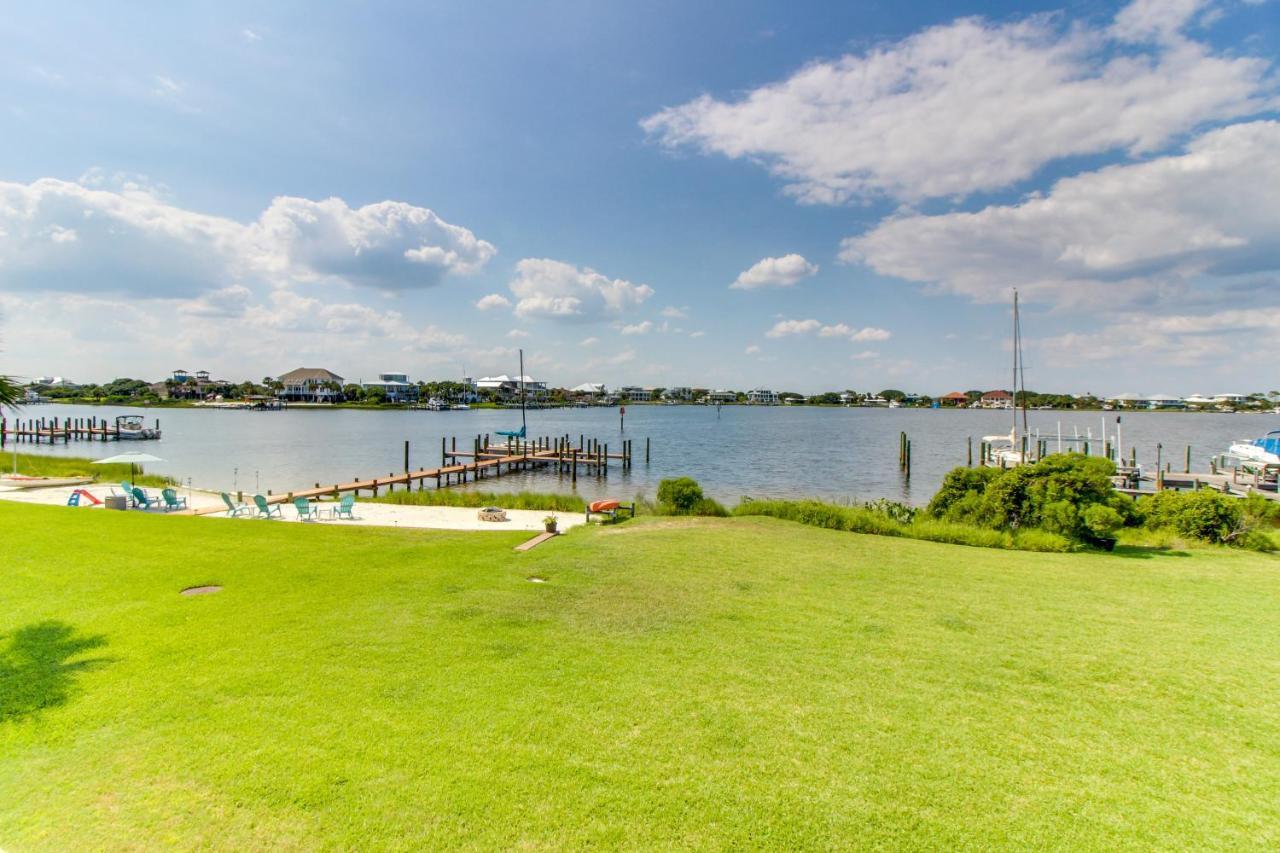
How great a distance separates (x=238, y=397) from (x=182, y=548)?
165731 millimetres

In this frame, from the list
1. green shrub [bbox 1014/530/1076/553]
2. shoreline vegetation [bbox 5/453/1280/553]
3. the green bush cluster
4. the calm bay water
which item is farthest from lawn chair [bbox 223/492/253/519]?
green shrub [bbox 1014/530/1076/553]

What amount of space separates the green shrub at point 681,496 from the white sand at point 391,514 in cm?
292

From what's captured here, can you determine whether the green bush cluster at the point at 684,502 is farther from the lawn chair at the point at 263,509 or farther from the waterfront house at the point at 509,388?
the waterfront house at the point at 509,388

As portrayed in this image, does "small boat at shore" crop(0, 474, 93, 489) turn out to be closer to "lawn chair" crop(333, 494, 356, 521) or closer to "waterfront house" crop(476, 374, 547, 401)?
"lawn chair" crop(333, 494, 356, 521)

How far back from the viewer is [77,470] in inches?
1236

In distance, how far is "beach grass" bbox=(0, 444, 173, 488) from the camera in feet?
94.2

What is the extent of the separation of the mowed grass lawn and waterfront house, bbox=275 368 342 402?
523 feet

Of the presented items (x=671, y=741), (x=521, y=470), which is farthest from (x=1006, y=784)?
(x=521, y=470)

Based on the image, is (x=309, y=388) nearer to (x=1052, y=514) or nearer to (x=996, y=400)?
(x=1052, y=514)

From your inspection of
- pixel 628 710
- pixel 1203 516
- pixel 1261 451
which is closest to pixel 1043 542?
pixel 1203 516

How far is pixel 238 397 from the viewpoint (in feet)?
480

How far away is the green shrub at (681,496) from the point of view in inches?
731

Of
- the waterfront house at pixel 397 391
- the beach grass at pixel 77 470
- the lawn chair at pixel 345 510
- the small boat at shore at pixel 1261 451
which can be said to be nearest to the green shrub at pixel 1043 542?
the lawn chair at pixel 345 510

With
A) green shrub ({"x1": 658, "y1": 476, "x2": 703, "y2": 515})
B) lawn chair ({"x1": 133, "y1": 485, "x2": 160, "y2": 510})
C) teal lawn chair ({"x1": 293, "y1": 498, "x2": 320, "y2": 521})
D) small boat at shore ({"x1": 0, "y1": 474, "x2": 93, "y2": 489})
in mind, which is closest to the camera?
green shrub ({"x1": 658, "y1": 476, "x2": 703, "y2": 515})
